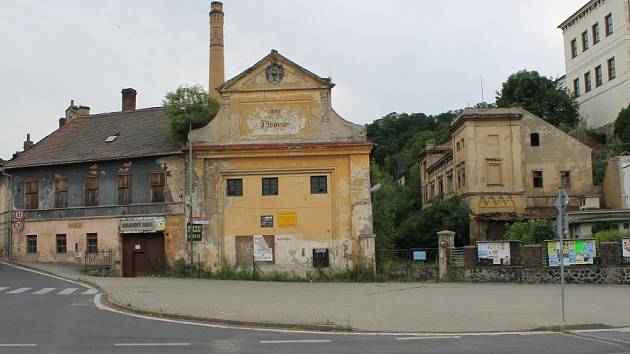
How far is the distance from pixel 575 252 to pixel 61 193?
2661cm

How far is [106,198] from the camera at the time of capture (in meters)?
34.3

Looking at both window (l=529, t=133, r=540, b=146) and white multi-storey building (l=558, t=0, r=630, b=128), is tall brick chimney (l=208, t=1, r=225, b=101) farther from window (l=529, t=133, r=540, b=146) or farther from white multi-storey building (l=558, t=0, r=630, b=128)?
white multi-storey building (l=558, t=0, r=630, b=128)

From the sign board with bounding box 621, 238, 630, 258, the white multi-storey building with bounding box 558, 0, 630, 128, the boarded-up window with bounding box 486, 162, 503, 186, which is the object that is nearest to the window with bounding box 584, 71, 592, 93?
the white multi-storey building with bounding box 558, 0, 630, 128

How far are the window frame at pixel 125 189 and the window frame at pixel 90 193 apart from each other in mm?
1463

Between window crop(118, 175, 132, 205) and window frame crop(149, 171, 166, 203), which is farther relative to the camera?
window crop(118, 175, 132, 205)

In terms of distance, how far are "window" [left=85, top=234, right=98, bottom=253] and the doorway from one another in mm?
1791

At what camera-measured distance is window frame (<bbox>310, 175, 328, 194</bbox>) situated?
1264 inches

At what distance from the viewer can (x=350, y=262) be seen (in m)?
31.4

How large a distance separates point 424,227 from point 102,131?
2265cm

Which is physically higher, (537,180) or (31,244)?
(537,180)

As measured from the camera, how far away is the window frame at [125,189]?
33875mm

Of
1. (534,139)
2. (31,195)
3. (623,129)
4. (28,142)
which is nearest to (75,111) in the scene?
(28,142)

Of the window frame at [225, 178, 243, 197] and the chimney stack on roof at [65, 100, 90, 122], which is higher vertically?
the chimney stack on roof at [65, 100, 90, 122]

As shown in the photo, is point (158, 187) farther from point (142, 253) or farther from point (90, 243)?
point (90, 243)
